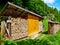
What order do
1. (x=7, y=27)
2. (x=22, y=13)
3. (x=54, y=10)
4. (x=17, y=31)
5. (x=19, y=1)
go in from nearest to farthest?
(x=7, y=27) < (x=17, y=31) < (x=22, y=13) < (x=19, y=1) < (x=54, y=10)

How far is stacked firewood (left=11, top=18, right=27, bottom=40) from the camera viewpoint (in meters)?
16.1

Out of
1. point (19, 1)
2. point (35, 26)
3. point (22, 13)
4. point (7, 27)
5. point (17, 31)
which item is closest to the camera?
point (7, 27)

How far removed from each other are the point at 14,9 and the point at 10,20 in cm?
199

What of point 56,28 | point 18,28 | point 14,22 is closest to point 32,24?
point 56,28

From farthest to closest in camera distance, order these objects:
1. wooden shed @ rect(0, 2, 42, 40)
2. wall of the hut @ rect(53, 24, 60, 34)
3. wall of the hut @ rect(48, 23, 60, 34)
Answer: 1. wall of the hut @ rect(53, 24, 60, 34)
2. wall of the hut @ rect(48, 23, 60, 34)
3. wooden shed @ rect(0, 2, 42, 40)

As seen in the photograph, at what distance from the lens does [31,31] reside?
21281mm

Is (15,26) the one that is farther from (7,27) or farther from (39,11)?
(39,11)

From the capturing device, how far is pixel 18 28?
17.1 metres

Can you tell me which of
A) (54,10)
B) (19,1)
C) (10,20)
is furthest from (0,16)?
(54,10)

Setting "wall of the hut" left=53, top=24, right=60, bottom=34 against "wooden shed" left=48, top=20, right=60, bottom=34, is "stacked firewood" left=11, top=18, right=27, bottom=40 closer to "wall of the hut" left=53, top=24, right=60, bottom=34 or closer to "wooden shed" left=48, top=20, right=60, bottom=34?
"wooden shed" left=48, top=20, right=60, bottom=34

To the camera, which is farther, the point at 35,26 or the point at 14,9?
the point at 35,26

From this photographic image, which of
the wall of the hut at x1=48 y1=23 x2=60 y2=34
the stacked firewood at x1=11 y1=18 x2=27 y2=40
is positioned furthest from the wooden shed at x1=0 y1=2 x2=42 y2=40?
the wall of the hut at x1=48 y1=23 x2=60 y2=34

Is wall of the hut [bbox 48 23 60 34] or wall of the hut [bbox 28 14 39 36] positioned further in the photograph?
wall of the hut [bbox 28 14 39 36]

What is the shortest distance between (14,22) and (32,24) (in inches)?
235
